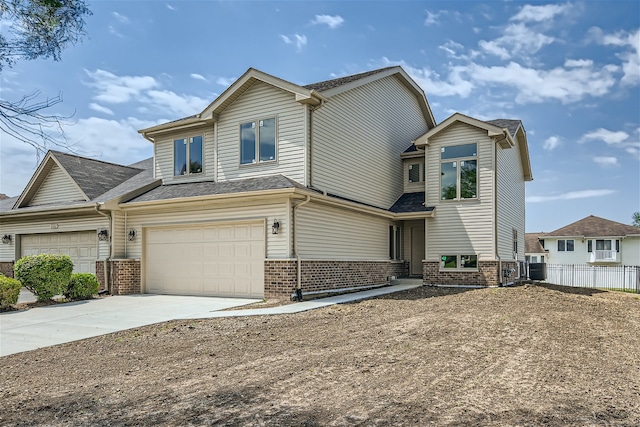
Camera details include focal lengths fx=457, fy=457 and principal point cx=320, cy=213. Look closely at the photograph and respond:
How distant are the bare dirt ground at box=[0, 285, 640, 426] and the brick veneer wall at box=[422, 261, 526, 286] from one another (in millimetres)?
6515

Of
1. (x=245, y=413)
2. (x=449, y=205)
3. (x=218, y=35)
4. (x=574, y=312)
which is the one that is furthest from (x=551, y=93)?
(x=245, y=413)

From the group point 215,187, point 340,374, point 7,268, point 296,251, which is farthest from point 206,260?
point 7,268

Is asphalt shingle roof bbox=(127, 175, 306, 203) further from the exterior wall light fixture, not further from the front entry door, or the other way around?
the front entry door

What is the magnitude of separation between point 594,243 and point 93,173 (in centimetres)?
4039

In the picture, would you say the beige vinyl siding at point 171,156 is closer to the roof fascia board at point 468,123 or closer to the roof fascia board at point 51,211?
the roof fascia board at point 51,211

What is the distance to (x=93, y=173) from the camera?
18.3 m

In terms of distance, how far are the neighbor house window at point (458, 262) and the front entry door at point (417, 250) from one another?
265 centimetres

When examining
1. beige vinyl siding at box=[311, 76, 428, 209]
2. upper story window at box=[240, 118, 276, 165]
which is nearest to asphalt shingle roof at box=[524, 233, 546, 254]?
beige vinyl siding at box=[311, 76, 428, 209]

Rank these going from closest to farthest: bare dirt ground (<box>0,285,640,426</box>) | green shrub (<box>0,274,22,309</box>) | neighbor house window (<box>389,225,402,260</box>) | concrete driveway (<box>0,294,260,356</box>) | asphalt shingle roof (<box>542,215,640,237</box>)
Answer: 1. bare dirt ground (<box>0,285,640,426</box>)
2. concrete driveway (<box>0,294,260,356</box>)
3. green shrub (<box>0,274,22,309</box>)
4. neighbor house window (<box>389,225,402,260</box>)
5. asphalt shingle roof (<box>542,215,640,237</box>)

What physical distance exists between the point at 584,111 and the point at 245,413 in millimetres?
22076

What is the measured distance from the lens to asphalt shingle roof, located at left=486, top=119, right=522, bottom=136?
18150 millimetres

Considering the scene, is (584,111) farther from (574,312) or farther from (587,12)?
(574,312)

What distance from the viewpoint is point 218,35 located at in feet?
42.2

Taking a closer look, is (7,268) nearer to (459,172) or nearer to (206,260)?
(206,260)
